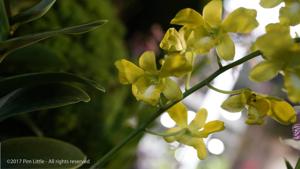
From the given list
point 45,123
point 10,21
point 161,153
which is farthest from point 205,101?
point 10,21

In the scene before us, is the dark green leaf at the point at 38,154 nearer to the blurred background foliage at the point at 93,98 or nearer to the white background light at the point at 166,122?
the blurred background foliage at the point at 93,98

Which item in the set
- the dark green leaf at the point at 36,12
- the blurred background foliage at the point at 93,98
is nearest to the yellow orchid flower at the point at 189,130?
the dark green leaf at the point at 36,12

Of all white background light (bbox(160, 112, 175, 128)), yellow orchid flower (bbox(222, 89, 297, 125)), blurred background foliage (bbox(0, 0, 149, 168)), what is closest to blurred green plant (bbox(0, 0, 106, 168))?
yellow orchid flower (bbox(222, 89, 297, 125))

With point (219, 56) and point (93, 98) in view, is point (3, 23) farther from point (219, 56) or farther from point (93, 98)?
point (93, 98)

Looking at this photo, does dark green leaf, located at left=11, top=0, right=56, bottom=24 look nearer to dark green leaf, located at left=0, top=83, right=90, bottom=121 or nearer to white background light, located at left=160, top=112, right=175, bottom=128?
dark green leaf, located at left=0, top=83, right=90, bottom=121

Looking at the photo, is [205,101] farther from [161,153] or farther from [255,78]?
[255,78]
